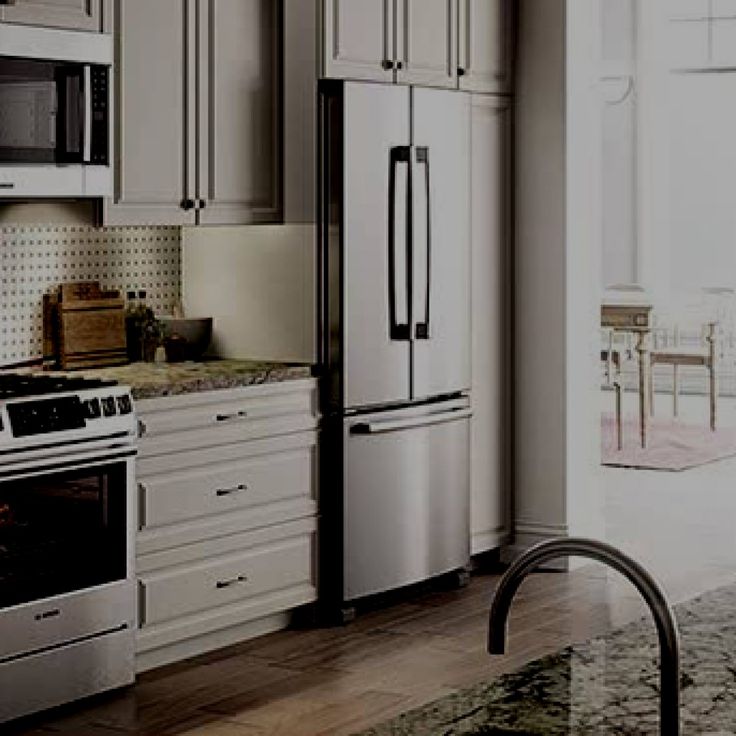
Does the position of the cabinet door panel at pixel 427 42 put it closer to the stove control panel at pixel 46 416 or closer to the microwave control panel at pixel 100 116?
the microwave control panel at pixel 100 116

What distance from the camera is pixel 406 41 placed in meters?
6.24

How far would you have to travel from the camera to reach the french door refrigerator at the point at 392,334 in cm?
587

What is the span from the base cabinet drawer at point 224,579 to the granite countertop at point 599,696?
3023mm

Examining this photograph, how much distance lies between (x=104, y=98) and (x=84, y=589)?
4.52 feet

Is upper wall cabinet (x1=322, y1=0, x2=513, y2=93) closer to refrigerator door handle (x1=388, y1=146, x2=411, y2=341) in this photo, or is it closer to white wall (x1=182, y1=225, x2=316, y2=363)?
refrigerator door handle (x1=388, y1=146, x2=411, y2=341)

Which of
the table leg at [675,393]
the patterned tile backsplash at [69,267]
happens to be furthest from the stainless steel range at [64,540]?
the table leg at [675,393]

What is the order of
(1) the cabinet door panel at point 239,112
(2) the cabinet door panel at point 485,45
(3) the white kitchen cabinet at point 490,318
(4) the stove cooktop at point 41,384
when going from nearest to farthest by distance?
1. (4) the stove cooktop at point 41,384
2. (1) the cabinet door panel at point 239,112
3. (2) the cabinet door panel at point 485,45
4. (3) the white kitchen cabinet at point 490,318

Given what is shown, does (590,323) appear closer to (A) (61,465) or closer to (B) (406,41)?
(B) (406,41)

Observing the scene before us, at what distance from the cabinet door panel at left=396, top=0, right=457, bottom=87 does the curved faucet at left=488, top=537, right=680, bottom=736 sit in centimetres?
440

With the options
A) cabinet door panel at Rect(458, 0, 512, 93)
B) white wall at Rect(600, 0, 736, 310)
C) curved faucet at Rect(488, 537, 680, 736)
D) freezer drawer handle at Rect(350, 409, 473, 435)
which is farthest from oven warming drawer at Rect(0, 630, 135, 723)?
white wall at Rect(600, 0, 736, 310)

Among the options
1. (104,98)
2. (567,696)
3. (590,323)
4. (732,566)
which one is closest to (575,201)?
(590,323)

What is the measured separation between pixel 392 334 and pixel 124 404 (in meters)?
1.34

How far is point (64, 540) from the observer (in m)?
4.88

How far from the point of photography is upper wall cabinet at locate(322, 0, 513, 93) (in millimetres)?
5941
